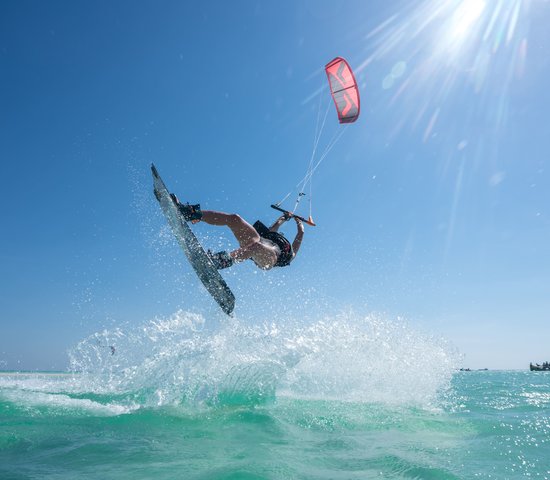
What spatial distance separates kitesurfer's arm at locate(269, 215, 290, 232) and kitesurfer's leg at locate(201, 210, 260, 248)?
3.53ft

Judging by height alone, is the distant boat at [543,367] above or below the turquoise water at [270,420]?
below

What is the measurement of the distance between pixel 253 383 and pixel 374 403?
2.71m

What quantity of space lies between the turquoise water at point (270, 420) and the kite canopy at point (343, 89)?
21.4 feet

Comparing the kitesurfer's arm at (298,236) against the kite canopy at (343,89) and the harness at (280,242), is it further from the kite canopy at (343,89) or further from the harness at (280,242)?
the kite canopy at (343,89)

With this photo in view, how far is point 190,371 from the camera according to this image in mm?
6949

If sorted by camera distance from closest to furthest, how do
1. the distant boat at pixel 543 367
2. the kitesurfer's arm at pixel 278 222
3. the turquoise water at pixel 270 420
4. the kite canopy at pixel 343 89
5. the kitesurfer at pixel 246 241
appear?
the turquoise water at pixel 270 420 → the kitesurfer at pixel 246 241 → the kitesurfer's arm at pixel 278 222 → the kite canopy at pixel 343 89 → the distant boat at pixel 543 367

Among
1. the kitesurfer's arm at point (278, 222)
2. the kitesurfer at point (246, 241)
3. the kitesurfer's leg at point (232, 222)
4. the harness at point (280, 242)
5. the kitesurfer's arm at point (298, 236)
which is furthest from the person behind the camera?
the kitesurfer's arm at point (298, 236)

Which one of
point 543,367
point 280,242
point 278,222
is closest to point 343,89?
point 278,222

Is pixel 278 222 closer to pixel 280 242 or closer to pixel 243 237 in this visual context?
pixel 280 242

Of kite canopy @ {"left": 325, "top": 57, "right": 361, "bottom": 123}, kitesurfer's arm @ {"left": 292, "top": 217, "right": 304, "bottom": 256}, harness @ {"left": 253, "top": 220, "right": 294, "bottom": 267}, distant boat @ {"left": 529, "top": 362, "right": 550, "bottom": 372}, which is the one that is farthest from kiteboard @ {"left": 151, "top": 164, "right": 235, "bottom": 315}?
distant boat @ {"left": 529, "top": 362, "right": 550, "bottom": 372}

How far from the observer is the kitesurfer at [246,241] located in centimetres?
791

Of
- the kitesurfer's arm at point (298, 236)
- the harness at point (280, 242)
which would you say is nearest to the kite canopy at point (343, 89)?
the kitesurfer's arm at point (298, 236)

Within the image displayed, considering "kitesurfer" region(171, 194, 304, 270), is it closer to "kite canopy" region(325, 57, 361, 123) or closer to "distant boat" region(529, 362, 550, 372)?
"kite canopy" region(325, 57, 361, 123)

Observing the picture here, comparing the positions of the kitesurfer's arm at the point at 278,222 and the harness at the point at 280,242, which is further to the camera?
the kitesurfer's arm at the point at 278,222
